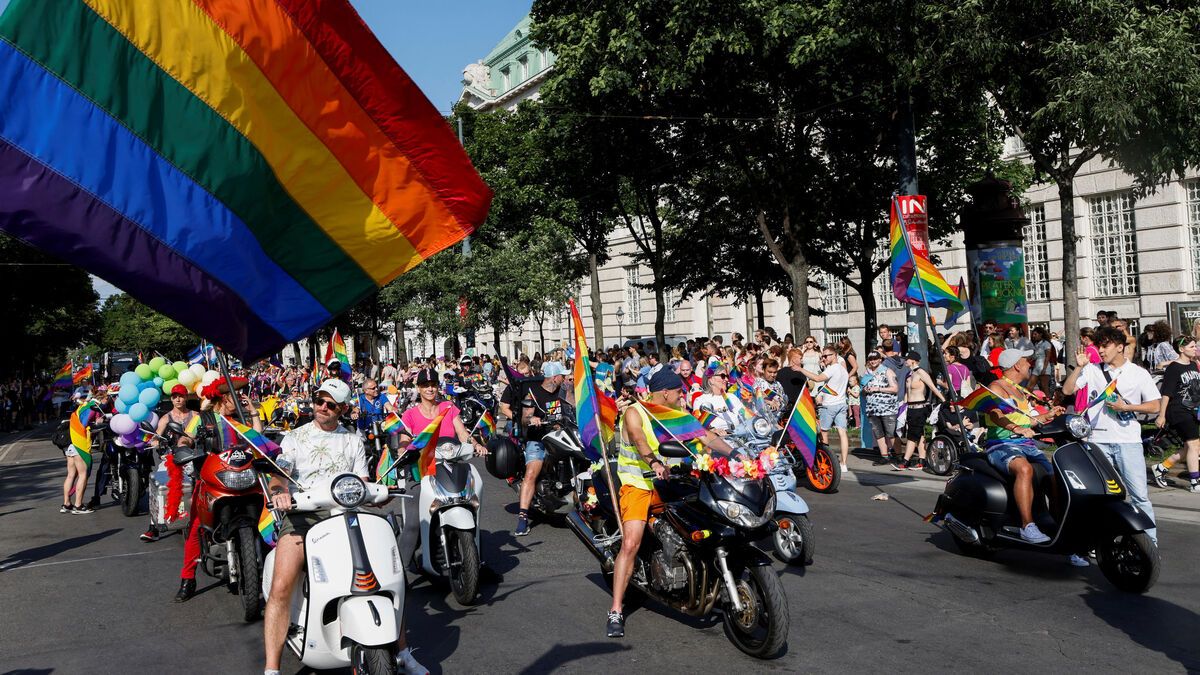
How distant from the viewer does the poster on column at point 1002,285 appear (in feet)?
60.2

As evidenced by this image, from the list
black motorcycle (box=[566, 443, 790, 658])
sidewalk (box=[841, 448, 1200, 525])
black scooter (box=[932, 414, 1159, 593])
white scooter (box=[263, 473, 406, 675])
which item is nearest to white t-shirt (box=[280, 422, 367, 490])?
white scooter (box=[263, 473, 406, 675])

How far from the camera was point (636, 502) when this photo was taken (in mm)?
6676

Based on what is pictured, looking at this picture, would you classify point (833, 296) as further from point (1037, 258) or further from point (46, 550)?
point (46, 550)

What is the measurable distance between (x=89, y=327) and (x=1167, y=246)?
5726 centimetres

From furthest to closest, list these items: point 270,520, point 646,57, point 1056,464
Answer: point 646,57, point 1056,464, point 270,520

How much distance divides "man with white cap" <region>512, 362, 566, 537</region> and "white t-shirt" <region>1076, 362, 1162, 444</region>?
5.02 meters

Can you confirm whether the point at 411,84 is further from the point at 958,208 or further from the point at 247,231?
the point at 958,208

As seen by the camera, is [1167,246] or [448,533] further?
[1167,246]

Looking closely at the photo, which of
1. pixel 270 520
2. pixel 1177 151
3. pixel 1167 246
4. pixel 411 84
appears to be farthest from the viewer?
pixel 1167 246

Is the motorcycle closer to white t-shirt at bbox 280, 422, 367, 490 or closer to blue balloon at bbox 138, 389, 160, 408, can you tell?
white t-shirt at bbox 280, 422, 367, 490

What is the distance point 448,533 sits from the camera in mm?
7809

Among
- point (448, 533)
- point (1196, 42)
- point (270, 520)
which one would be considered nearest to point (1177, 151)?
point (1196, 42)

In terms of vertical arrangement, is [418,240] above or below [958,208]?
below

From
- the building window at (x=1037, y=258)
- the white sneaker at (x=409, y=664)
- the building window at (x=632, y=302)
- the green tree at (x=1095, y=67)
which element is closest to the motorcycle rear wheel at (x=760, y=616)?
the white sneaker at (x=409, y=664)
